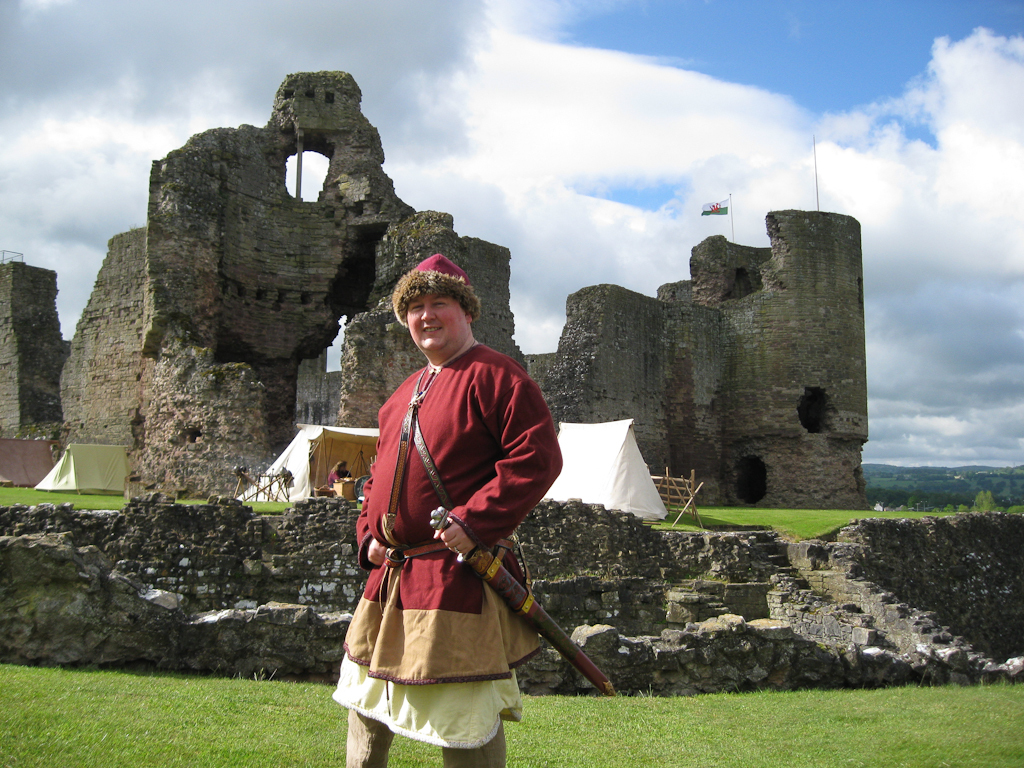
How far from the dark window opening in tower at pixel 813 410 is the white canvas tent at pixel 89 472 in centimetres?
2057

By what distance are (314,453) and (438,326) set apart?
13.4m

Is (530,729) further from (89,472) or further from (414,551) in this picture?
(89,472)

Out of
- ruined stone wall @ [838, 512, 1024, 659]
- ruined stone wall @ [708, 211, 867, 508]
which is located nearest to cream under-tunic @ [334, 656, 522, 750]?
ruined stone wall @ [838, 512, 1024, 659]

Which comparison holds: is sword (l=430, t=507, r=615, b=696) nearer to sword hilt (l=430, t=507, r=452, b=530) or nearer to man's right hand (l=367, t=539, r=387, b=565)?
sword hilt (l=430, t=507, r=452, b=530)

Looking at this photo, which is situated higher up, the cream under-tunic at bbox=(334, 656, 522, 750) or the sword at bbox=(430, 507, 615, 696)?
the sword at bbox=(430, 507, 615, 696)

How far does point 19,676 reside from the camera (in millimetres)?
5816

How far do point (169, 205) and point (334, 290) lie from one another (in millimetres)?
4715

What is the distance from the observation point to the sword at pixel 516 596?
132 inches

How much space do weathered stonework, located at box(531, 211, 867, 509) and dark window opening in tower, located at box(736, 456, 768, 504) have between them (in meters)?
0.07

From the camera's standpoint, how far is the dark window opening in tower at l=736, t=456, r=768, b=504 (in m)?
29.3

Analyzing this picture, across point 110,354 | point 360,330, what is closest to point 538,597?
point 360,330

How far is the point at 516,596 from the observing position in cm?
351

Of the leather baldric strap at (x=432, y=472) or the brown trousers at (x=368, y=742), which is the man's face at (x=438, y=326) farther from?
the brown trousers at (x=368, y=742)

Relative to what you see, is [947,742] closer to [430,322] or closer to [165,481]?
[430,322]
